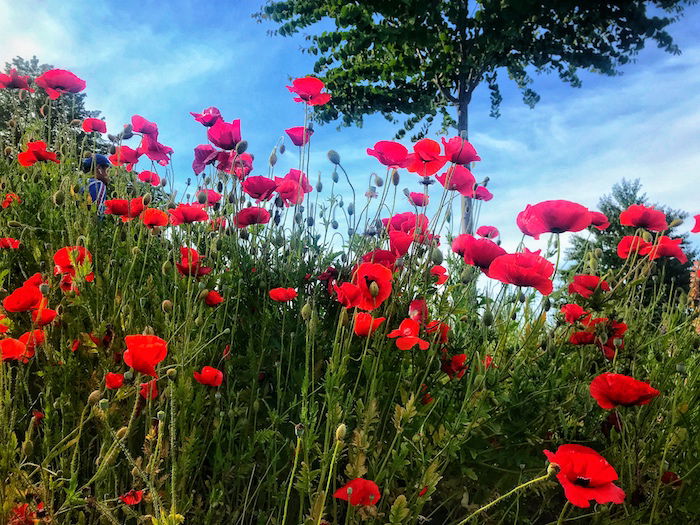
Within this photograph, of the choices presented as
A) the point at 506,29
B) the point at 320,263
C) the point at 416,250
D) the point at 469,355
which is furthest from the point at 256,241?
the point at 506,29

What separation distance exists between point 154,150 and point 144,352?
5.80ft

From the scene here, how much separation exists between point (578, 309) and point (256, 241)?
53.8 inches

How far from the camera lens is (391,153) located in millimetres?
1930

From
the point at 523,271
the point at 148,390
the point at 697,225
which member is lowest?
the point at 148,390

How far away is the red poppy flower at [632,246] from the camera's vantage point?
6.64ft

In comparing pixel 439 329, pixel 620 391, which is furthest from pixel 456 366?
pixel 620 391

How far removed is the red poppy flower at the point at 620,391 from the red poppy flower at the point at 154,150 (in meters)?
2.27

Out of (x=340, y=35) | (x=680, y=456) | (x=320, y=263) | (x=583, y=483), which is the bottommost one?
(x=680, y=456)

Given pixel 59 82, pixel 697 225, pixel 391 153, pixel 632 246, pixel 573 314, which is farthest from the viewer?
pixel 59 82

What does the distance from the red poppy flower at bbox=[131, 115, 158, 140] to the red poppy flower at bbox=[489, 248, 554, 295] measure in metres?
1.92

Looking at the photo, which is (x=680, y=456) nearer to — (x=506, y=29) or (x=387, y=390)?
(x=387, y=390)

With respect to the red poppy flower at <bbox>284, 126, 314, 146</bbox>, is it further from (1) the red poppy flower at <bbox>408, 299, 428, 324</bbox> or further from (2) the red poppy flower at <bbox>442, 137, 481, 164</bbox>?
(1) the red poppy flower at <bbox>408, 299, 428, 324</bbox>

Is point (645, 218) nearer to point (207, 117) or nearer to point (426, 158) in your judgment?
point (426, 158)

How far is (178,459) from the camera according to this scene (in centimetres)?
166
